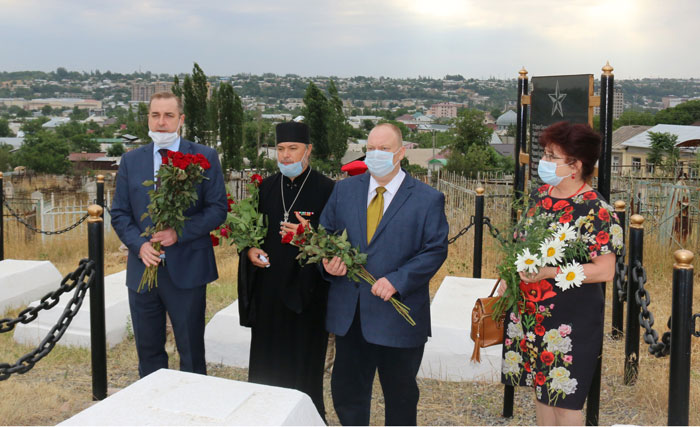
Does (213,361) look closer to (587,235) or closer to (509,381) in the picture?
(509,381)

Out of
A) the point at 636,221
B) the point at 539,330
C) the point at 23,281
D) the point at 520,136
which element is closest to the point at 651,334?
the point at 539,330

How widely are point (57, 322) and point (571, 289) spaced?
323 cm

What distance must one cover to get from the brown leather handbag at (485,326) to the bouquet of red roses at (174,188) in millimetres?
1902

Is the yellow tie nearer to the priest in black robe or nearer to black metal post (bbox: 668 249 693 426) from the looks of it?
the priest in black robe

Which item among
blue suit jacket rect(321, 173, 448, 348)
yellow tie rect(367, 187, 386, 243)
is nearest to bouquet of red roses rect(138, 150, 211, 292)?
blue suit jacket rect(321, 173, 448, 348)

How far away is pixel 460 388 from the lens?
5406mm

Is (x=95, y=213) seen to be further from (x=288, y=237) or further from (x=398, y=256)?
(x=398, y=256)

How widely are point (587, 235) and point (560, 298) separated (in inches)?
14.8

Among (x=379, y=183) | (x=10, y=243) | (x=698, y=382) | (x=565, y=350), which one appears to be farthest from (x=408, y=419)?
(x=10, y=243)

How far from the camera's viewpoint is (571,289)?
3396mm

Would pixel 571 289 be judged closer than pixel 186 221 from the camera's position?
Yes

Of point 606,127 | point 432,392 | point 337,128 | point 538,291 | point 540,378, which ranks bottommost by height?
point 432,392

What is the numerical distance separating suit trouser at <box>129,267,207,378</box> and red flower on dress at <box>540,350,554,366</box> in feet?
7.46

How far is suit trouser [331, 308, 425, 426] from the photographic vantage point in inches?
144
